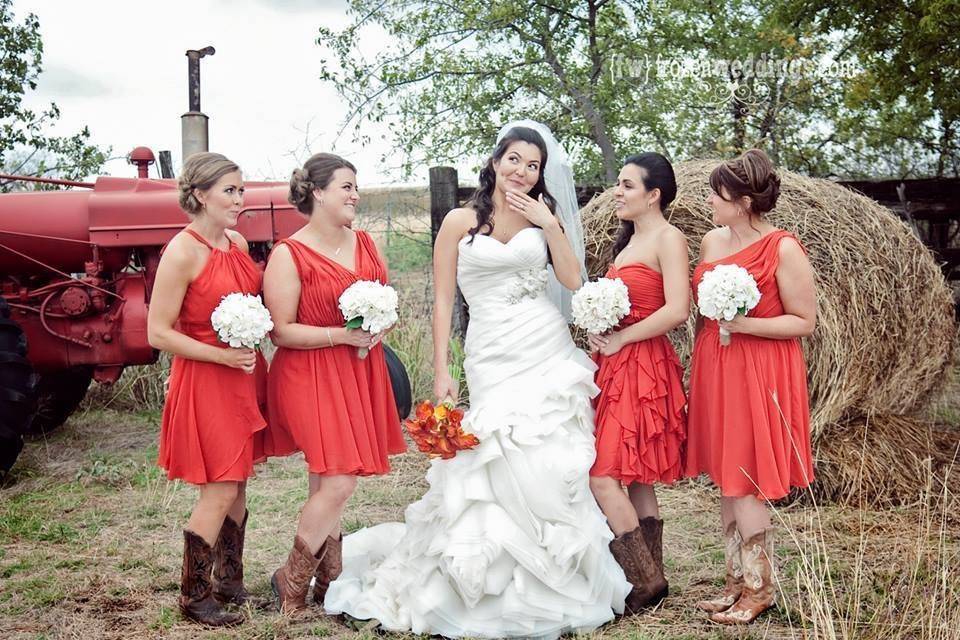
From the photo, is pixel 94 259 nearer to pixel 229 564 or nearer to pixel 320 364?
pixel 229 564

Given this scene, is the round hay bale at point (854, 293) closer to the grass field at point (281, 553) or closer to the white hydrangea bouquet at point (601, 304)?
the grass field at point (281, 553)

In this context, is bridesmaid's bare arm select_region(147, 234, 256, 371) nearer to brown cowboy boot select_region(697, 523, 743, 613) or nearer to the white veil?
the white veil

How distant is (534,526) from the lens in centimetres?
399

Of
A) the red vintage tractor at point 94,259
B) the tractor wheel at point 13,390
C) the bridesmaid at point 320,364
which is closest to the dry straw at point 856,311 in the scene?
the bridesmaid at point 320,364

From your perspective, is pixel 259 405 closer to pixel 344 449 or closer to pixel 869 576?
pixel 344 449

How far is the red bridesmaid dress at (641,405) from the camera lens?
4180 mm

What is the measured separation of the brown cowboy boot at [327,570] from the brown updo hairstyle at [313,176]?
4.84 ft

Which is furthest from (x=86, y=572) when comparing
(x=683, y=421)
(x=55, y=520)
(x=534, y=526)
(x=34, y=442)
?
(x=34, y=442)

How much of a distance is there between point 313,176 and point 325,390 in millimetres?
896

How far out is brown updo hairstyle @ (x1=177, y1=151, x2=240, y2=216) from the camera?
13.2 ft

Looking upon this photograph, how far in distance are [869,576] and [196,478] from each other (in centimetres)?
293

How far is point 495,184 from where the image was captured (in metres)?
4.48

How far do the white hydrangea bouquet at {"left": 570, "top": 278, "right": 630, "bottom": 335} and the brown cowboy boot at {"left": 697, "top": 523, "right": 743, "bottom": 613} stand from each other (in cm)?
101

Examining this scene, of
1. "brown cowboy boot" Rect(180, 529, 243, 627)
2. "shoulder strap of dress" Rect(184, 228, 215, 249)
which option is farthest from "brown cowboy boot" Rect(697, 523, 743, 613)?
"shoulder strap of dress" Rect(184, 228, 215, 249)
